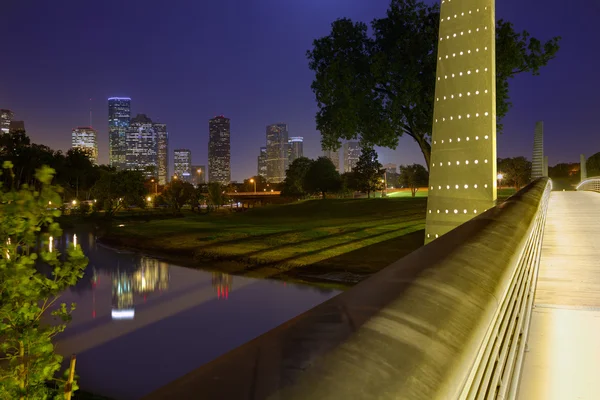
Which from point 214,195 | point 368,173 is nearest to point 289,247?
point 214,195

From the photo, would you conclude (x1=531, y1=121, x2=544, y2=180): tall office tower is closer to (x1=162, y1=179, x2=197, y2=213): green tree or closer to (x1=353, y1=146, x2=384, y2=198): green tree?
(x1=353, y1=146, x2=384, y2=198): green tree

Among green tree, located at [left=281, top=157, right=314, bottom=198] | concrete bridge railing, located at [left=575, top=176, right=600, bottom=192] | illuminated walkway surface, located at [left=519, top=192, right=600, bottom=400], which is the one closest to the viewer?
illuminated walkway surface, located at [left=519, top=192, right=600, bottom=400]

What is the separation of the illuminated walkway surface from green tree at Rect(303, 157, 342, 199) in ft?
262

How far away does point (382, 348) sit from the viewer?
115cm

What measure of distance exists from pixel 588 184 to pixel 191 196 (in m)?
52.2

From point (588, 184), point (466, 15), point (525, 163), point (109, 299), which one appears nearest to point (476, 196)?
point (466, 15)

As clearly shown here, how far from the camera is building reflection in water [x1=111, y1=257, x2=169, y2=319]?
1824 cm

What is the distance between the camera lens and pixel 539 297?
5.28 m

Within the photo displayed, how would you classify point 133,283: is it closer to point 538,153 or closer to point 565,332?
point 565,332

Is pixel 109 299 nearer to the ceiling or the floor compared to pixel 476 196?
nearer to the floor

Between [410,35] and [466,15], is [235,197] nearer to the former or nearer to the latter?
[410,35]

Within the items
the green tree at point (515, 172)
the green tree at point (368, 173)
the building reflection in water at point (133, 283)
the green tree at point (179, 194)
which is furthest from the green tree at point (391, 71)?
the green tree at point (515, 172)

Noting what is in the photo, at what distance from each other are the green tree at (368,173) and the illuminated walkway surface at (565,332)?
7583cm

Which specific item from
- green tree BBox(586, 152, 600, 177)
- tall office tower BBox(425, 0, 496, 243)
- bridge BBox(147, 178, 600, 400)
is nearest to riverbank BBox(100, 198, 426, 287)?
tall office tower BBox(425, 0, 496, 243)
